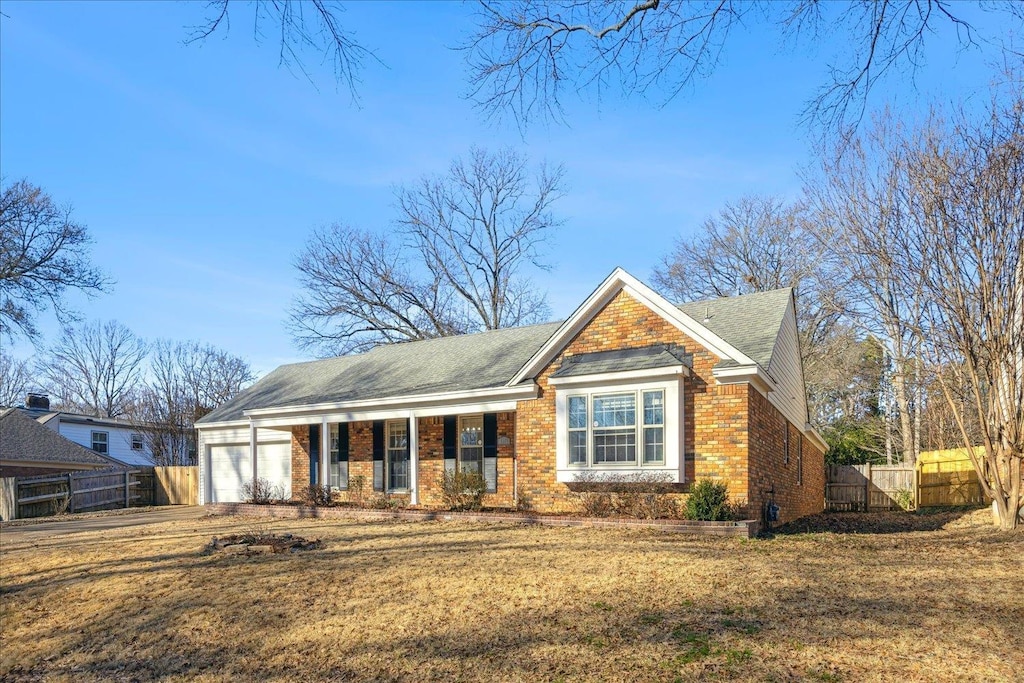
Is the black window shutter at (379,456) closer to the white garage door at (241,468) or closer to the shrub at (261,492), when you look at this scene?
the shrub at (261,492)

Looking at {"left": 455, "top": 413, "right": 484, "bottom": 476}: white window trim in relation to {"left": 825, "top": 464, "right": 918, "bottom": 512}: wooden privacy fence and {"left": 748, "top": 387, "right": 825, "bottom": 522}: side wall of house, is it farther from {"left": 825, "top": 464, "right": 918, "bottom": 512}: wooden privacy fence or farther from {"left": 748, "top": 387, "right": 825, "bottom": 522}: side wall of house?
{"left": 825, "top": 464, "right": 918, "bottom": 512}: wooden privacy fence

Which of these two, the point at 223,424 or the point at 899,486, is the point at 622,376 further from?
the point at 223,424

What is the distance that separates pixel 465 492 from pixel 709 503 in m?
5.74

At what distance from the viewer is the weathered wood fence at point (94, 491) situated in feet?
75.8

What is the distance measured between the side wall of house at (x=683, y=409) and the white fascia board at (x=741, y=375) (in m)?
0.13

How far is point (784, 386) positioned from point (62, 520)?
1921cm

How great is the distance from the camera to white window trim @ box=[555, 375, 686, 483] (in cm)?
1416

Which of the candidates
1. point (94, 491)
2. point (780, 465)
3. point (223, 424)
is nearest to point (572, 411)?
point (780, 465)

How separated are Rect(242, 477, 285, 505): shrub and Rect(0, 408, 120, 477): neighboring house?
9783 millimetres

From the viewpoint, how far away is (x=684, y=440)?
1440 centimetres

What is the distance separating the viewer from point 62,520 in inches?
842

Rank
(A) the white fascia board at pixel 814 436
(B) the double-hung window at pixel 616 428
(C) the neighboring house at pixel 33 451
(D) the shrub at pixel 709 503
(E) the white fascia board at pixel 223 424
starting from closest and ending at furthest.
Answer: (D) the shrub at pixel 709 503 → (B) the double-hung window at pixel 616 428 → (A) the white fascia board at pixel 814 436 → (E) the white fascia board at pixel 223 424 → (C) the neighboring house at pixel 33 451

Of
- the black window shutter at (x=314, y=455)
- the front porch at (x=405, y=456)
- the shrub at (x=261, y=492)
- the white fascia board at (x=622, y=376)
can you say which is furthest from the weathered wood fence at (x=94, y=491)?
the white fascia board at (x=622, y=376)

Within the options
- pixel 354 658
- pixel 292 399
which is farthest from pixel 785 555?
pixel 292 399
